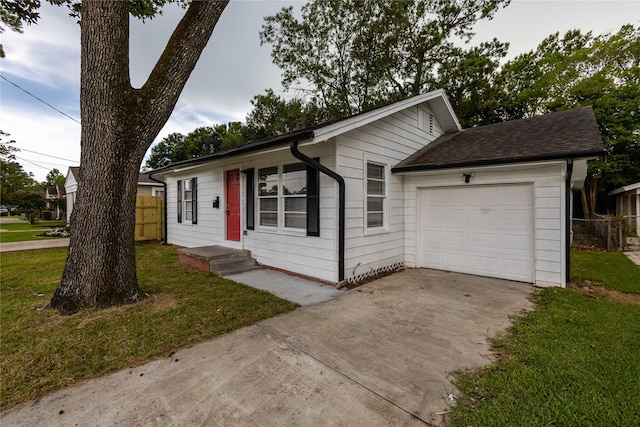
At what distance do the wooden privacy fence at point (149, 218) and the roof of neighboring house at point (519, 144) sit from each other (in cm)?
970

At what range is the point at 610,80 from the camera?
14.8 metres

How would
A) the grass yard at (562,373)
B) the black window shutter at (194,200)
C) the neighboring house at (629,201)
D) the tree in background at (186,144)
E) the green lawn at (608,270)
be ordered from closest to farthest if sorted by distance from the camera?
the grass yard at (562,373), the green lawn at (608,270), the black window shutter at (194,200), the neighboring house at (629,201), the tree in background at (186,144)

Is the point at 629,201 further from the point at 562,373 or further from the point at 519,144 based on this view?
the point at 562,373

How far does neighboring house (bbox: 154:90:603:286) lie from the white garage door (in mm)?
20

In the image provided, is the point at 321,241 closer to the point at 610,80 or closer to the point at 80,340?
the point at 80,340

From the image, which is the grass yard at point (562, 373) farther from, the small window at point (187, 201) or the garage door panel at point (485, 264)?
the small window at point (187, 201)

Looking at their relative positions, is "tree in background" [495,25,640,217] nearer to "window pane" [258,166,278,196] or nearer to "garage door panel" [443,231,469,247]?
"garage door panel" [443,231,469,247]

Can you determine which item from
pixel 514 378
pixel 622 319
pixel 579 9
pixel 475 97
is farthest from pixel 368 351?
pixel 475 97

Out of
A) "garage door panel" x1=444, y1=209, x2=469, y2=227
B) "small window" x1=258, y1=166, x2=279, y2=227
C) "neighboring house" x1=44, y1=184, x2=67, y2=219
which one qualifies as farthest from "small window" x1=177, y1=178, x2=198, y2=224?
"neighboring house" x1=44, y1=184, x2=67, y2=219

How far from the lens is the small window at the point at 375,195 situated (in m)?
5.81

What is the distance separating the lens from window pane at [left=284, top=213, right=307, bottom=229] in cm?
564

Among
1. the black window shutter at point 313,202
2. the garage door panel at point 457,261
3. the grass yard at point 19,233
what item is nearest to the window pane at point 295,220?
the black window shutter at point 313,202

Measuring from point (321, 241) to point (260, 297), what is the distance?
1.54 meters

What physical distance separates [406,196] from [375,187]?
3.65ft
